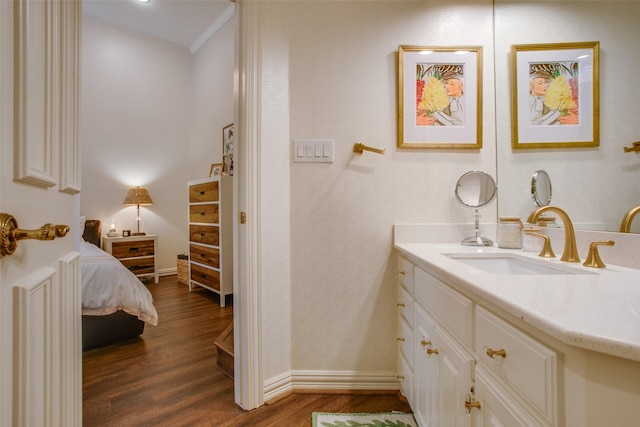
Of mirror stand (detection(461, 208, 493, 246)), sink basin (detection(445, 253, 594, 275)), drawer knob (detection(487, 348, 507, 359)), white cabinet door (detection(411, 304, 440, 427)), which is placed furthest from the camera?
mirror stand (detection(461, 208, 493, 246))

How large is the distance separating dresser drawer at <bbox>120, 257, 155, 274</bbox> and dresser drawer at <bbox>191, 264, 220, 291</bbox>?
75 centimetres

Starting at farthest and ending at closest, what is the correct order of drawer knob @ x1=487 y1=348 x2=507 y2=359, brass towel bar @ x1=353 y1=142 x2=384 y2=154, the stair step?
1. the stair step
2. brass towel bar @ x1=353 y1=142 x2=384 y2=154
3. drawer knob @ x1=487 y1=348 x2=507 y2=359

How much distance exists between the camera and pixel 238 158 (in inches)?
55.2

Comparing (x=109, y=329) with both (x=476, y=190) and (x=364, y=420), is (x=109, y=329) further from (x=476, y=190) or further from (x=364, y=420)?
A: (x=476, y=190)

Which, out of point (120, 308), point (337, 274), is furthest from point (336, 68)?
point (120, 308)

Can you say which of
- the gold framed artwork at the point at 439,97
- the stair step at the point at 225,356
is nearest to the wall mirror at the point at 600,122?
the gold framed artwork at the point at 439,97

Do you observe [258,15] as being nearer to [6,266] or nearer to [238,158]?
[238,158]

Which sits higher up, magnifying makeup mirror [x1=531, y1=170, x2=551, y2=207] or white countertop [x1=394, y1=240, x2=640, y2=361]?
magnifying makeup mirror [x1=531, y1=170, x2=551, y2=207]

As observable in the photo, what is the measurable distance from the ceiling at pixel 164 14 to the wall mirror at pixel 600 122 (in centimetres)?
326

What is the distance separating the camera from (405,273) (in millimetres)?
1372

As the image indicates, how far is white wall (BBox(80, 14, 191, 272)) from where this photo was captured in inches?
149

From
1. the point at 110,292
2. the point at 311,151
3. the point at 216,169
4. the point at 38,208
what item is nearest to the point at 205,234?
the point at 216,169

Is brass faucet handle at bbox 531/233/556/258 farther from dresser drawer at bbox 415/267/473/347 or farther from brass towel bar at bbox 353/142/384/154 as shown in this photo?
brass towel bar at bbox 353/142/384/154

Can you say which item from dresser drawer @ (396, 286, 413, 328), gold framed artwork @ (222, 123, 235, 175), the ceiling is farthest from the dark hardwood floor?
the ceiling
